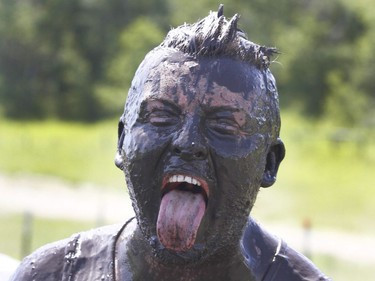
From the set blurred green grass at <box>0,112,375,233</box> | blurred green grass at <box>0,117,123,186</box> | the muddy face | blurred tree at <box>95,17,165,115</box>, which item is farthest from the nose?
blurred tree at <box>95,17,165,115</box>

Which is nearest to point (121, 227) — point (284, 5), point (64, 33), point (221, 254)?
point (221, 254)

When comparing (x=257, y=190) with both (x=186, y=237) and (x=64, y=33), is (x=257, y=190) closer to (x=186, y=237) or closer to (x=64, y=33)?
(x=186, y=237)

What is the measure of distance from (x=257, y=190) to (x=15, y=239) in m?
7.02

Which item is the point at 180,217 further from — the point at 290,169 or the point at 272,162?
the point at 290,169

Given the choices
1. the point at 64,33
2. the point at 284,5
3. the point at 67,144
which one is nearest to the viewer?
the point at 67,144

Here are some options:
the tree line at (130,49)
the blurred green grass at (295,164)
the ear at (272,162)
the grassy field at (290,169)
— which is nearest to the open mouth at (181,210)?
the ear at (272,162)

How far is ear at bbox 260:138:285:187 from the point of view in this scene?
6.75 feet

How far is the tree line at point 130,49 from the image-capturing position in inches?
735

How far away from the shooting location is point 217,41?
195 centimetres

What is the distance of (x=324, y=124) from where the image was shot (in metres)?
18.5

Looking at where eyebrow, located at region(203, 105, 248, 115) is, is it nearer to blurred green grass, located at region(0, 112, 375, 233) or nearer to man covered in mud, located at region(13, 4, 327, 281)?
man covered in mud, located at region(13, 4, 327, 281)

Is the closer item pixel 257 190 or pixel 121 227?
pixel 257 190

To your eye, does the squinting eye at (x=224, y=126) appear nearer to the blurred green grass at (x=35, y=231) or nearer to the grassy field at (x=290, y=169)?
the blurred green grass at (x=35, y=231)

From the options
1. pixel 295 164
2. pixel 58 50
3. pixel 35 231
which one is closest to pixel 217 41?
pixel 35 231
